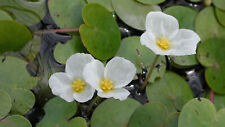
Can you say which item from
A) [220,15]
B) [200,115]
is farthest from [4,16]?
[220,15]

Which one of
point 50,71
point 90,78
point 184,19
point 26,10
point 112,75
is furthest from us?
point 184,19

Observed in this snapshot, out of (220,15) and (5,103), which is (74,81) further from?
(220,15)

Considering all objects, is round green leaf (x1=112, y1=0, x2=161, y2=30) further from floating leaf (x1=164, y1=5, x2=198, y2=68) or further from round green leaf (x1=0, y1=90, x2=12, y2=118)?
round green leaf (x1=0, y1=90, x2=12, y2=118)

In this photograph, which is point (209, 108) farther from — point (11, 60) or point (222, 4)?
point (11, 60)

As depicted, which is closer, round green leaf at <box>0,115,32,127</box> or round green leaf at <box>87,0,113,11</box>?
round green leaf at <box>0,115,32,127</box>

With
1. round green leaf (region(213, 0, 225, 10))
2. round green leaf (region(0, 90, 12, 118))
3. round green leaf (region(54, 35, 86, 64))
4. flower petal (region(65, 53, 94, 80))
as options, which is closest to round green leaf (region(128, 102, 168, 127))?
flower petal (region(65, 53, 94, 80))

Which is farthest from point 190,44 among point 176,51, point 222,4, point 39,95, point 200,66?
point 39,95
